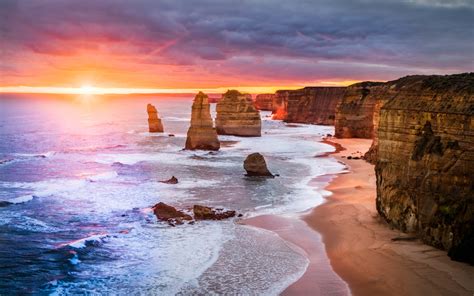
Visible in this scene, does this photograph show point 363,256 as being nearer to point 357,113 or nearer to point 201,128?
point 201,128

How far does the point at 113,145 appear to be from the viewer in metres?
65.1

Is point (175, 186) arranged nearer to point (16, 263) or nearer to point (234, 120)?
point (16, 263)

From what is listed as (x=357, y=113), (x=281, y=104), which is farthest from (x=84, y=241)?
(x=281, y=104)

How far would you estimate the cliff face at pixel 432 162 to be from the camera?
1597 cm

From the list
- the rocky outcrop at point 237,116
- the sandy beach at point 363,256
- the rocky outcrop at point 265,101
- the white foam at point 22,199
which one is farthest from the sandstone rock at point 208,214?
the rocky outcrop at point 265,101

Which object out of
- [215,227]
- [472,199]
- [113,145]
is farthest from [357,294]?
[113,145]

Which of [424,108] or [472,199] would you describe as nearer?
[472,199]

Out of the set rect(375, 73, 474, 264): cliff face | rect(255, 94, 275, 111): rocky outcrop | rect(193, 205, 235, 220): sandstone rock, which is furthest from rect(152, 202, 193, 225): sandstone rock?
rect(255, 94, 275, 111): rocky outcrop

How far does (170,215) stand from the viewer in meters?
24.4

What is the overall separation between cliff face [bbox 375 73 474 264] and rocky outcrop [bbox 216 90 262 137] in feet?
162

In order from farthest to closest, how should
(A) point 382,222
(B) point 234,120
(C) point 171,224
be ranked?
(B) point 234,120, (C) point 171,224, (A) point 382,222

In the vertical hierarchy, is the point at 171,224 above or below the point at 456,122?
below

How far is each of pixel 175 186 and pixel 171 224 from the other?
10.8 m

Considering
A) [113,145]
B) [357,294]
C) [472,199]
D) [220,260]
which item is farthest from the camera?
[113,145]
